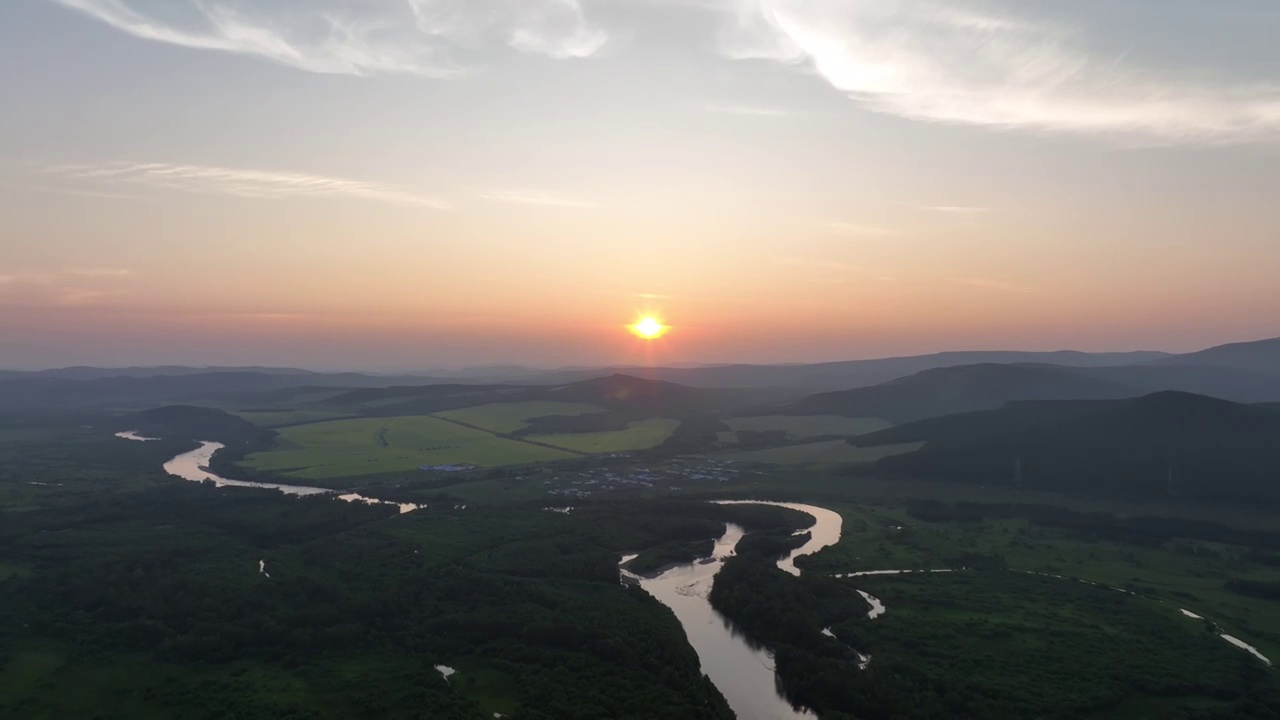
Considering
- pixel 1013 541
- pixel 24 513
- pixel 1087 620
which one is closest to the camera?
pixel 1087 620

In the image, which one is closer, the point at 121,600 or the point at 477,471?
the point at 121,600

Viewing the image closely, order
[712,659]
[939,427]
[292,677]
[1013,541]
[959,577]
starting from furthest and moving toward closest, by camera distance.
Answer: [939,427] < [1013,541] < [959,577] < [712,659] < [292,677]

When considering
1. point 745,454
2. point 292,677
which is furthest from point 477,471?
point 292,677

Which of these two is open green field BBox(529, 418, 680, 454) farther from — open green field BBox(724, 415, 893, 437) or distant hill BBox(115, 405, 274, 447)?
distant hill BBox(115, 405, 274, 447)

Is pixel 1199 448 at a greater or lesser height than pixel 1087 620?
Answer: greater

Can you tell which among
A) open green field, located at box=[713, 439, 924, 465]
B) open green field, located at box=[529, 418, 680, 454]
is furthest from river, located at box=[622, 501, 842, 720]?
open green field, located at box=[529, 418, 680, 454]

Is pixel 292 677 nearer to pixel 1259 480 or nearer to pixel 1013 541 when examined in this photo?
pixel 1013 541
